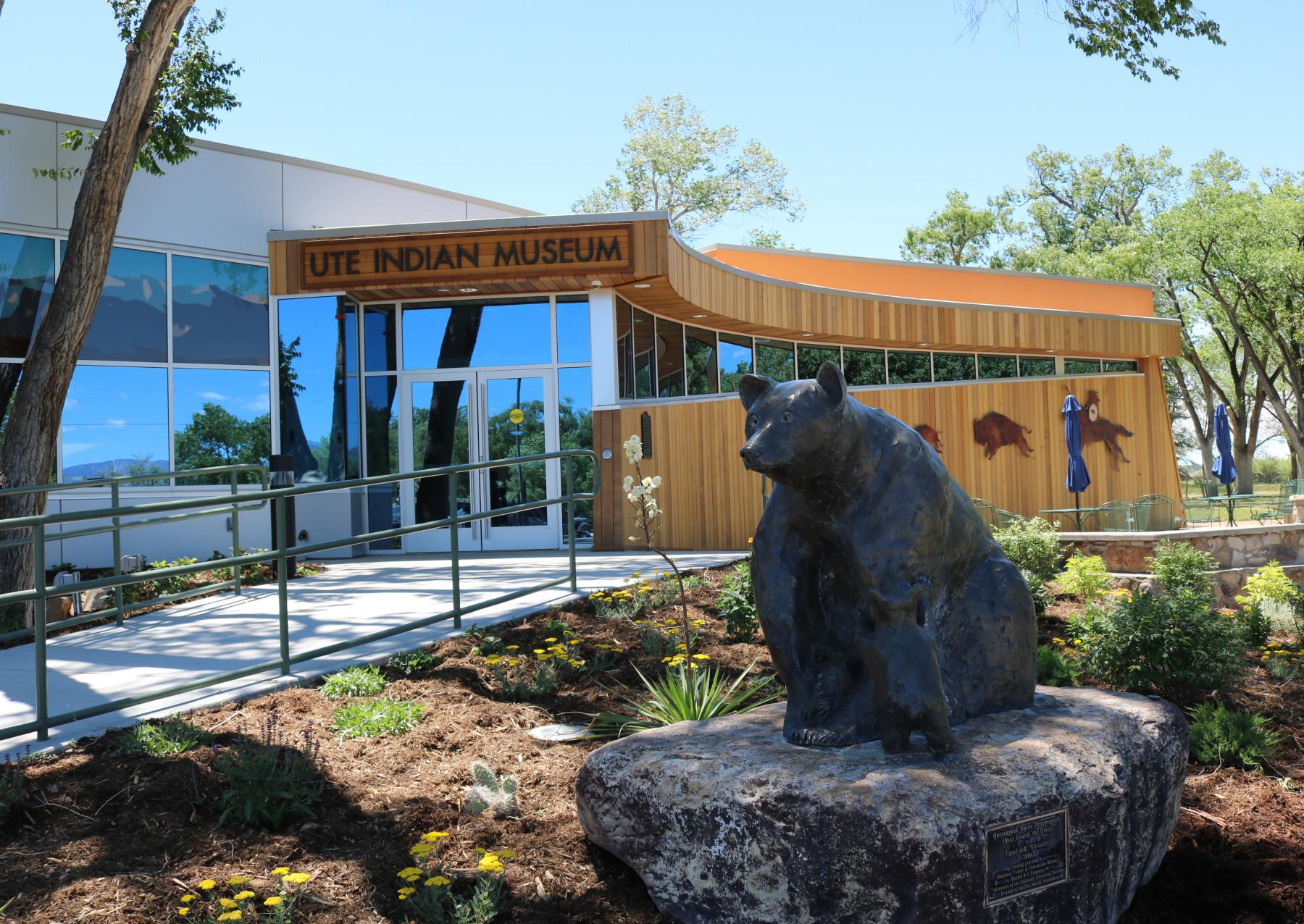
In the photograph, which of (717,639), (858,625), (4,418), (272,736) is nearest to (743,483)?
(717,639)

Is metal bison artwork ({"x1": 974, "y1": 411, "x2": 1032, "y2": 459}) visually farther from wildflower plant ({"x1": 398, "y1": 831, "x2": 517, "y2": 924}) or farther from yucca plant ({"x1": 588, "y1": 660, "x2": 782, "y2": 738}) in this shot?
wildflower plant ({"x1": 398, "y1": 831, "x2": 517, "y2": 924})

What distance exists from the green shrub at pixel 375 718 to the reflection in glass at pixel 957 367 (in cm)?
1692

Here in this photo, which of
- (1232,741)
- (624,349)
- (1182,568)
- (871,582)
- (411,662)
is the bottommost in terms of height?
(1232,741)

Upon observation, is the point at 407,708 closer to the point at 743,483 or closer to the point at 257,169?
the point at 743,483

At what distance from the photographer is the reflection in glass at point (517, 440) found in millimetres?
14133

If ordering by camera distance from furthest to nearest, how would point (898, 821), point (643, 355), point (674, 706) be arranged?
point (643, 355) → point (674, 706) → point (898, 821)

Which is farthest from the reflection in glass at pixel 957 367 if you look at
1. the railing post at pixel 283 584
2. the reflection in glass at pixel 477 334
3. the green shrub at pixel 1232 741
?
the railing post at pixel 283 584

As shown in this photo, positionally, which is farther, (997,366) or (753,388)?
(997,366)

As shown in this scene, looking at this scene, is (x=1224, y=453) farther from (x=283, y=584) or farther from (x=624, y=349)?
(x=283, y=584)

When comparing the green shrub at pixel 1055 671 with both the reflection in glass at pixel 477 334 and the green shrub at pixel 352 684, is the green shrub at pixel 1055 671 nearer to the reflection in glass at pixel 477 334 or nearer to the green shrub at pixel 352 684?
the green shrub at pixel 352 684

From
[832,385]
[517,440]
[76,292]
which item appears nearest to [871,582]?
[832,385]

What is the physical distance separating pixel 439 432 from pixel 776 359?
695cm

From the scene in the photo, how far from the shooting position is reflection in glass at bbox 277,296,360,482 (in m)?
13.9

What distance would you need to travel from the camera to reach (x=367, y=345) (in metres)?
14.3
